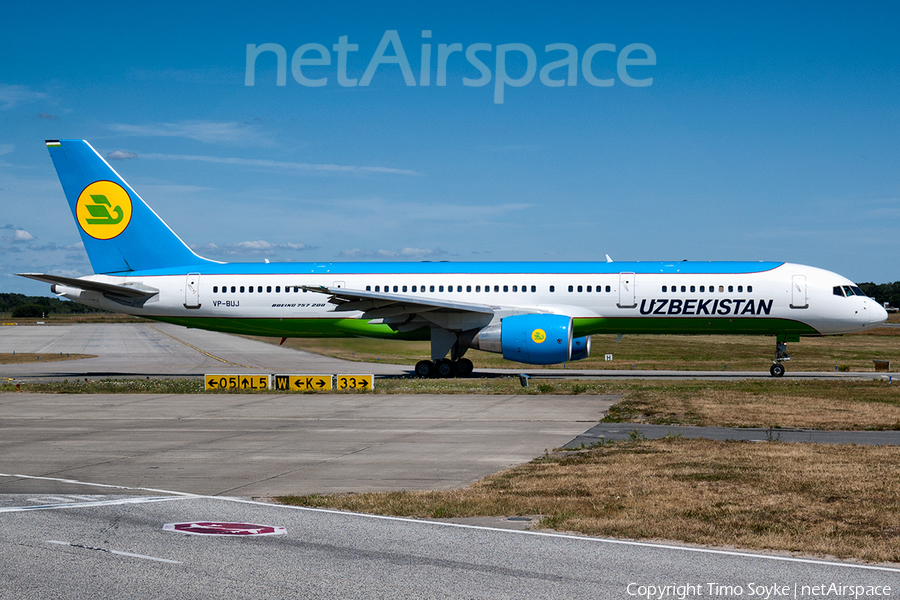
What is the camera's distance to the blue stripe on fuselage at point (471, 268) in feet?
120

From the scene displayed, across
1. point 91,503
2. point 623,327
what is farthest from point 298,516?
point 623,327

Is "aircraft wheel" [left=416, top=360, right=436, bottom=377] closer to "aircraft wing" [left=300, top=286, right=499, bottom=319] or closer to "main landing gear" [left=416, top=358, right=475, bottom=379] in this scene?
"main landing gear" [left=416, top=358, right=475, bottom=379]

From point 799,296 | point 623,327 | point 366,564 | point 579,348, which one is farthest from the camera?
point 623,327

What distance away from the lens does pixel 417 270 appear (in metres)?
38.7

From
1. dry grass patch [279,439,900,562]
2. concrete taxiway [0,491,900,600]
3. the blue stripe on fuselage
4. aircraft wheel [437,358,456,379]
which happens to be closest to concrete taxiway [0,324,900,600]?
concrete taxiway [0,491,900,600]

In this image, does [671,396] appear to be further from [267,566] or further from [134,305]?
[134,305]

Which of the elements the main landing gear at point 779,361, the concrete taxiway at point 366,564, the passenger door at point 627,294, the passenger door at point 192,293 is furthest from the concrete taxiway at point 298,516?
the main landing gear at point 779,361

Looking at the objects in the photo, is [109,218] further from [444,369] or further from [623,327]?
[623,327]

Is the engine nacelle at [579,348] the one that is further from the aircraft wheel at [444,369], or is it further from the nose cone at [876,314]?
the nose cone at [876,314]

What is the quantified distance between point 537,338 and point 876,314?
15.4 m

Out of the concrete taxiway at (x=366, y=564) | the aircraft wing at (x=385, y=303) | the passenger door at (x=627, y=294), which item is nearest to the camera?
the concrete taxiway at (x=366, y=564)

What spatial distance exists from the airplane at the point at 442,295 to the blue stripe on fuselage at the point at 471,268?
7cm

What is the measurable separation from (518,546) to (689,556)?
205 cm

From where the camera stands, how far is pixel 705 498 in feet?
42.0
